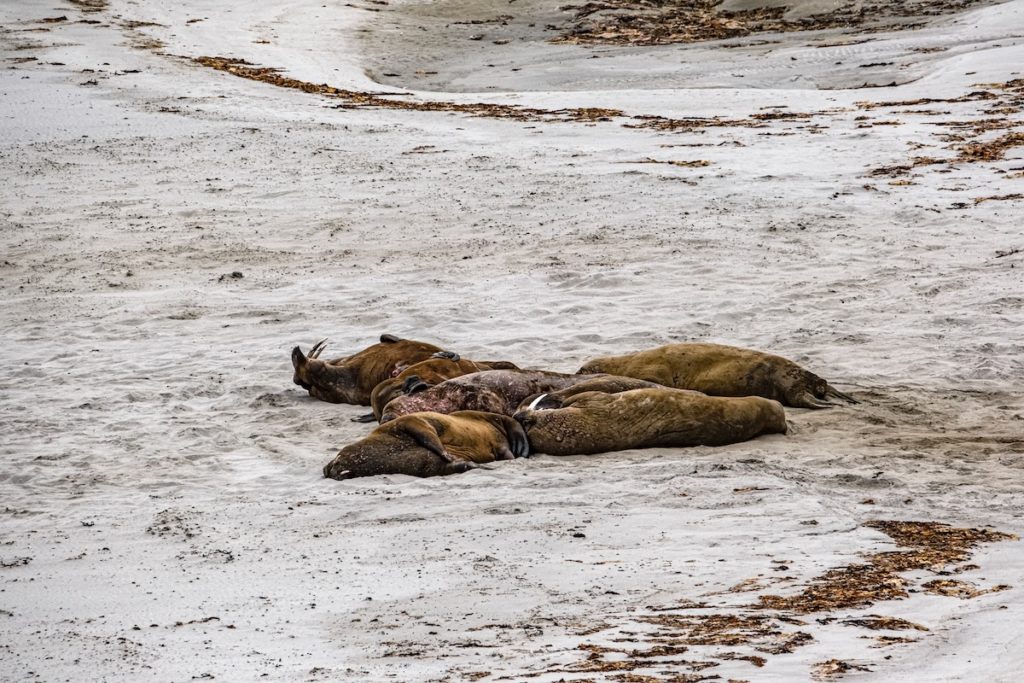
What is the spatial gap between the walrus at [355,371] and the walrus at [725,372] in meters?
1.37

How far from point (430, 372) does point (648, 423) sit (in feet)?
5.81

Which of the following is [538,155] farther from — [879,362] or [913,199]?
[879,362]

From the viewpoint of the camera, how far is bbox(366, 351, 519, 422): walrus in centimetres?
919

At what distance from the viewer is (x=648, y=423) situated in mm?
8344

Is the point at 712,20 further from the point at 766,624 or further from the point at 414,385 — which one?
the point at 766,624

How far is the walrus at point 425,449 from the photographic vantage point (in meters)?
7.75

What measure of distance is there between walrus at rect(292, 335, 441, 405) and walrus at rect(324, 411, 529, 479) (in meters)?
1.61

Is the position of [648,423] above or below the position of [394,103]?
below

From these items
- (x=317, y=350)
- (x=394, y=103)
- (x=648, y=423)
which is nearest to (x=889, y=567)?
(x=648, y=423)

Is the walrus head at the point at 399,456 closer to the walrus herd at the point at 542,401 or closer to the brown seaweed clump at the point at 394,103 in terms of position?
the walrus herd at the point at 542,401

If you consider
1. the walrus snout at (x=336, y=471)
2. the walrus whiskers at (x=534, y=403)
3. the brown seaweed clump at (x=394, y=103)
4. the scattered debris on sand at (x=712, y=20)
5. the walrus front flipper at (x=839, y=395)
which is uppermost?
the scattered debris on sand at (x=712, y=20)

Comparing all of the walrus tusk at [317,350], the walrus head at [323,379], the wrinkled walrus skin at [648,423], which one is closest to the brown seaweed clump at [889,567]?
the wrinkled walrus skin at [648,423]

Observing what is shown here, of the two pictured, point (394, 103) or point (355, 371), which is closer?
point (355, 371)

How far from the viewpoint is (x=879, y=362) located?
32.8 ft
